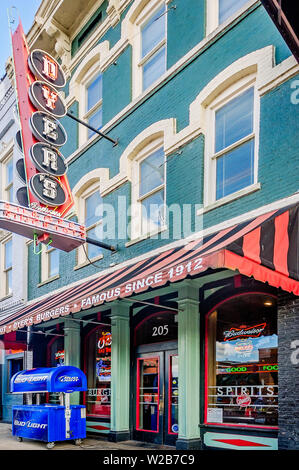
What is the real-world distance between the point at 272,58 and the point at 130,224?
4.90m

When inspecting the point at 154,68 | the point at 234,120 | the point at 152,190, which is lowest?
the point at 152,190

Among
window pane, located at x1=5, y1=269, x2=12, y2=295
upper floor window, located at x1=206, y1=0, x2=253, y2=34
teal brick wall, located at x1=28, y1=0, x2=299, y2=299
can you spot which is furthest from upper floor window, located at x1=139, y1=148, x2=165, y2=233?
window pane, located at x1=5, y1=269, x2=12, y2=295

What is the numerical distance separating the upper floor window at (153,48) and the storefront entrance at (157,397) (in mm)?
6475

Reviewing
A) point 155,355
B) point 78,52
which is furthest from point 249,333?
point 78,52

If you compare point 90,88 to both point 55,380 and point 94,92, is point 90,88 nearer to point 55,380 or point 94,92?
point 94,92

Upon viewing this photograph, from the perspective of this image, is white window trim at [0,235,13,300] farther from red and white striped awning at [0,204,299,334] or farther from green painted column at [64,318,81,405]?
red and white striped awning at [0,204,299,334]

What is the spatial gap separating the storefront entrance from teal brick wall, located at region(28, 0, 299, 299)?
2.39m

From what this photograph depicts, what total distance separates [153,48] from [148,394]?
8123 millimetres

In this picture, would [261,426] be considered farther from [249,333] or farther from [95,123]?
[95,123]

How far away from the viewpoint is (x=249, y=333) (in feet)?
27.5

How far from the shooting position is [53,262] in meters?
15.3

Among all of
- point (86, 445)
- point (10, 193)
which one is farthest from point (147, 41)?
point (86, 445)

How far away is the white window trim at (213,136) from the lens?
333 inches

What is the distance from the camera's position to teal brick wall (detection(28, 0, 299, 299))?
7883 mm
